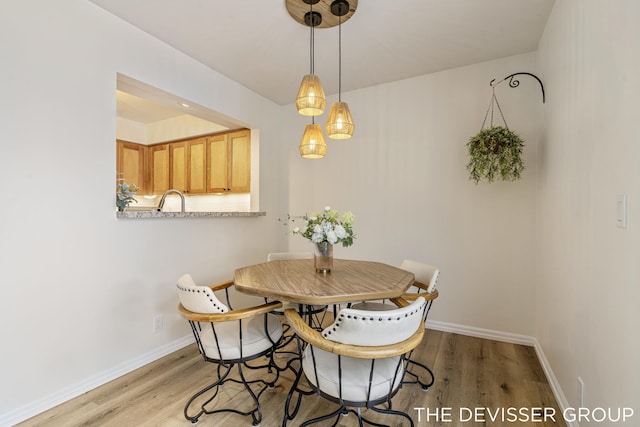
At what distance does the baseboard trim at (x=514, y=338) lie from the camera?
1.85 metres

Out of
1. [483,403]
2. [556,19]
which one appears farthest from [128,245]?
[556,19]

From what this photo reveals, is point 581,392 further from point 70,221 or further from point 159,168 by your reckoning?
point 159,168

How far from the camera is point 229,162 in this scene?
3.82 metres

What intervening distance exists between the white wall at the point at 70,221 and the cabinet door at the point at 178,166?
73.6 inches

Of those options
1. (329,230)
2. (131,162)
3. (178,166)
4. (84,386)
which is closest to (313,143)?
(329,230)

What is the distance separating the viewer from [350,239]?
1917 mm

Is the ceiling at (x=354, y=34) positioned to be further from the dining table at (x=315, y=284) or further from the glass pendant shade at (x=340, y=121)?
the dining table at (x=315, y=284)

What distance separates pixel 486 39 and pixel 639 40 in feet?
5.30

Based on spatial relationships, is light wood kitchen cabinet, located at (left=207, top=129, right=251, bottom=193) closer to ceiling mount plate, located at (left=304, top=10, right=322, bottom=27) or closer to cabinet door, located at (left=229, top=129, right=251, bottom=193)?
cabinet door, located at (left=229, top=129, right=251, bottom=193)

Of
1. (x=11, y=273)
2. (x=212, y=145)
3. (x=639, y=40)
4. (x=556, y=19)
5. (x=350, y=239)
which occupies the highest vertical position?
(x=556, y=19)

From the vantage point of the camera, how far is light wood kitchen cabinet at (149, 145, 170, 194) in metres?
4.46

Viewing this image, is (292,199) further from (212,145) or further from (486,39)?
(486,39)

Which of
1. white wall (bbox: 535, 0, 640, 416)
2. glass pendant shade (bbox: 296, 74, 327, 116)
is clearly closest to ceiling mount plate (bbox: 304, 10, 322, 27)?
glass pendant shade (bbox: 296, 74, 327, 116)

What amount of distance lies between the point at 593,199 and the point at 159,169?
4921mm
